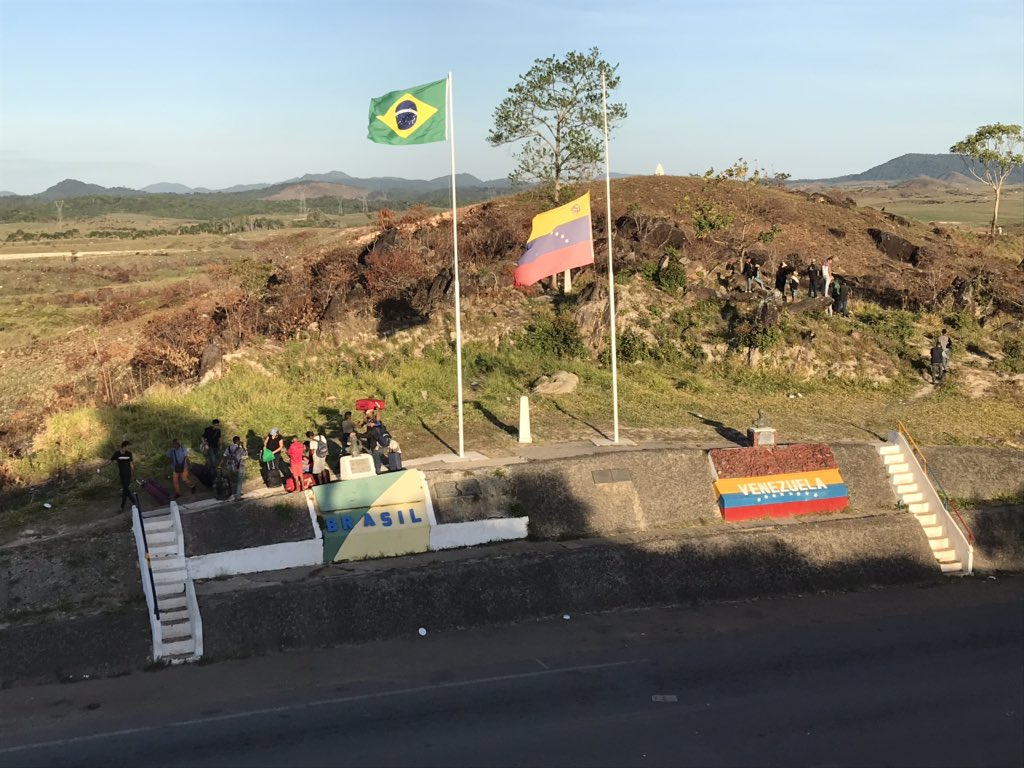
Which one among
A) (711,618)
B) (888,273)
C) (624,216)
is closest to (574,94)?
(624,216)

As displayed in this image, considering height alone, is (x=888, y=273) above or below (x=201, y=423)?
above

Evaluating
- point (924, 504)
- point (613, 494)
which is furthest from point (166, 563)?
point (924, 504)

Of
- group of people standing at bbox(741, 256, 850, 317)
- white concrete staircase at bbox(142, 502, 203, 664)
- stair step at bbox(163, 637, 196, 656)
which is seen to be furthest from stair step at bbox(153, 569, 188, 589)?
group of people standing at bbox(741, 256, 850, 317)

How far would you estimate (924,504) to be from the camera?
19.7 m

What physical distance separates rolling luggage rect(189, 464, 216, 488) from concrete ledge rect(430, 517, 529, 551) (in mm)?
5169

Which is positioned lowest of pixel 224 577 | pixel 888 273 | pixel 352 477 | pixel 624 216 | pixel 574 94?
pixel 224 577

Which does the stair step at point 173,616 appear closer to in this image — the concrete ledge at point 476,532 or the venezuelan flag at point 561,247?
the concrete ledge at point 476,532

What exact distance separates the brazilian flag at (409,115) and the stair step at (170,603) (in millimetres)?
10225

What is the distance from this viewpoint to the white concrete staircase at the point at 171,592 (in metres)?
14.1

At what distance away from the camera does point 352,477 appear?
59.3 feet

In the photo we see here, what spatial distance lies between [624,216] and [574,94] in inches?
241

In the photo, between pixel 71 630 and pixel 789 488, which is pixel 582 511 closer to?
pixel 789 488

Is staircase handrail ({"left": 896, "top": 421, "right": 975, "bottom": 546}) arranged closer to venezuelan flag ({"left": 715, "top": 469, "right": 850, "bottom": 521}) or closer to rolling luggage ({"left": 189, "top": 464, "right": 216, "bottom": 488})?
venezuelan flag ({"left": 715, "top": 469, "right": 850, "bottom": 521})

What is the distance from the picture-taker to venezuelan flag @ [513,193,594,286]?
19109 millimetres
